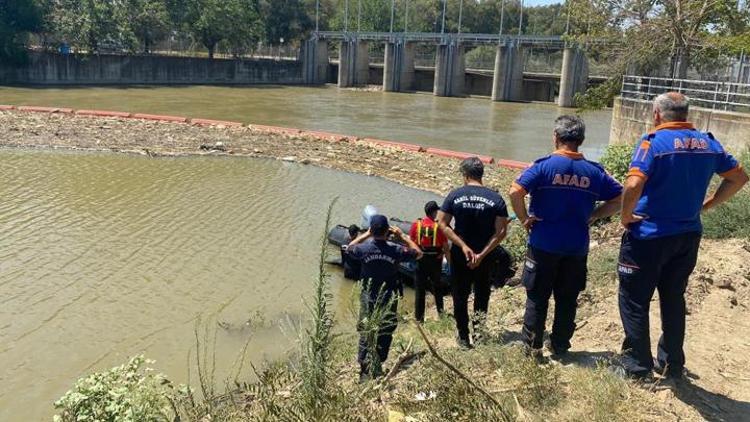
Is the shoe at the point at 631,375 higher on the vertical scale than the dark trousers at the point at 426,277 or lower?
higher

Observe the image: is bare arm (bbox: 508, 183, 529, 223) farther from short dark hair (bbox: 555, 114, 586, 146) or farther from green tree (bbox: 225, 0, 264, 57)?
green tree (bbox: 225, 0, 264, 57)

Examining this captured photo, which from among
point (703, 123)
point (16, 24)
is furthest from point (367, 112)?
point (16, 24)

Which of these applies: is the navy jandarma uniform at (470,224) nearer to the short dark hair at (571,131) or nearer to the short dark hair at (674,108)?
the short dark hair at (571,131)

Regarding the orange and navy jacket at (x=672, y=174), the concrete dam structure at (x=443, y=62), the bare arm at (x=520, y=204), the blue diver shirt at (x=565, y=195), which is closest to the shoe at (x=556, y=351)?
the blue diver shirt at (x=565, y=195)

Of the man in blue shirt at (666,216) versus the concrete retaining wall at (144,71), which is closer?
the man in blue shirt at (666,216)

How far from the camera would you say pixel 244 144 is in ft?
58.6

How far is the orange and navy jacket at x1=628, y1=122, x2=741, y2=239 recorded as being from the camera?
141 inches

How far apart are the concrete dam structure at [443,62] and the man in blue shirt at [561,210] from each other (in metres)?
39.9

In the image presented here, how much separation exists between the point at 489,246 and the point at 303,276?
12.6ft

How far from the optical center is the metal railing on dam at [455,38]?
48.3m

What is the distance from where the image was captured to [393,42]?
181 feet

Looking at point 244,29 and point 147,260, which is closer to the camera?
point 147,260

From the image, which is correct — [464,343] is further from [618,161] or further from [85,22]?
[85,22]

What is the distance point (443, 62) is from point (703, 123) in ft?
132
